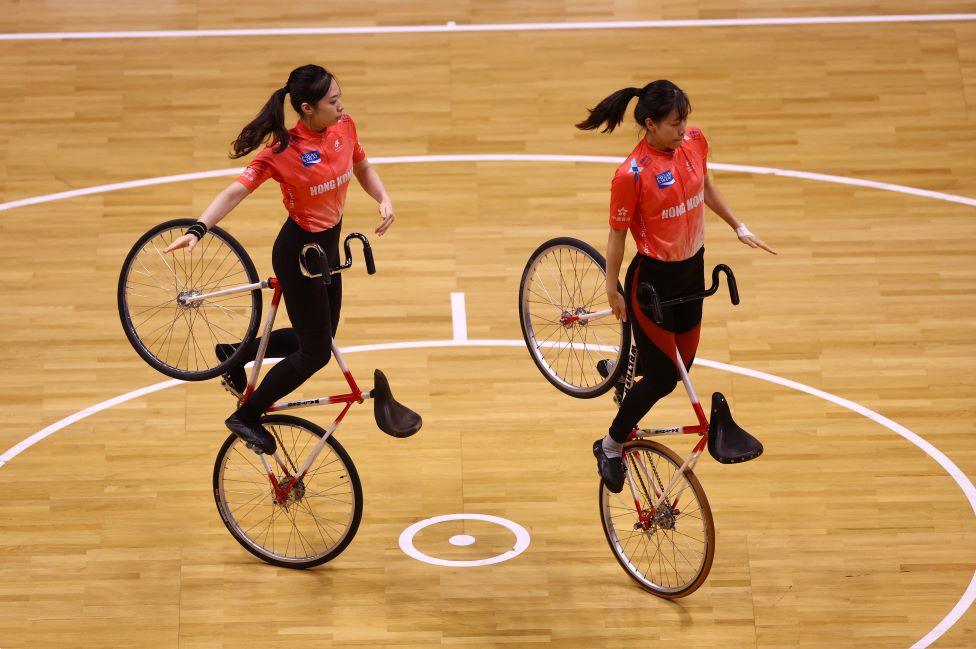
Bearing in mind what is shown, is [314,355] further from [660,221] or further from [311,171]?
[660,221]

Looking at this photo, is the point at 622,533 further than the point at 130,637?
Yes

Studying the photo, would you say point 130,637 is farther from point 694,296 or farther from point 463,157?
point 463,157

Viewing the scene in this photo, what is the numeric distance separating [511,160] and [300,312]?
376cm

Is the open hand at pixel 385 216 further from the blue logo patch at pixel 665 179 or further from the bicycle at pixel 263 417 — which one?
the blue logo patch at pixel 665 179

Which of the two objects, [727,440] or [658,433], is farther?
[658,433]

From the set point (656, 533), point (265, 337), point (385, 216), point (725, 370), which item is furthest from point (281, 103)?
point (725, 370)

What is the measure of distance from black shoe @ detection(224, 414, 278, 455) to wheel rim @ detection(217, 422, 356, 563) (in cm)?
17

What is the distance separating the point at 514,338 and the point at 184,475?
238 cm

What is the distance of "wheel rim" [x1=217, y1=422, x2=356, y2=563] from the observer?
7695 millimetres

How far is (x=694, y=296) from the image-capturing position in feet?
22.3

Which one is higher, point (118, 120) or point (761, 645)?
point (118, 120)

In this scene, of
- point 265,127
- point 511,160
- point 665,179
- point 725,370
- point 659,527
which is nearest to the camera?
point 665,179

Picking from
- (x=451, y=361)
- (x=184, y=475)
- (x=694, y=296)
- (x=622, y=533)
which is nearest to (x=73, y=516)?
(x=184, y=475)

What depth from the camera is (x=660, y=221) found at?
22.0 feet
